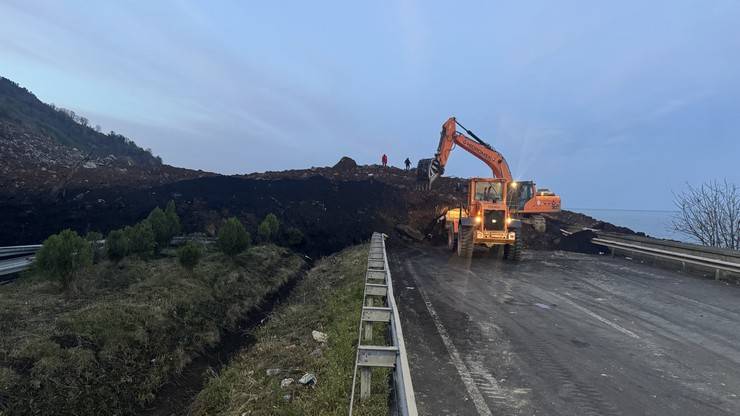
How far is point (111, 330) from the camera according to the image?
831cm

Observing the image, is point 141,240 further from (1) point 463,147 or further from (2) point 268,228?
(1) point 463,147

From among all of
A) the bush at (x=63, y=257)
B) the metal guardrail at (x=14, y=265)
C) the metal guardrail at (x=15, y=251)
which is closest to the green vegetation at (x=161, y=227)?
the metal guardrail at (x=15, y=251)

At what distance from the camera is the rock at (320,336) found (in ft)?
25.9

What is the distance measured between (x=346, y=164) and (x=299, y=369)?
33845mm

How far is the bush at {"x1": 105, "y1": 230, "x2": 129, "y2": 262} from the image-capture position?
1317 cm

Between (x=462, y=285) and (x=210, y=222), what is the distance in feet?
51.0

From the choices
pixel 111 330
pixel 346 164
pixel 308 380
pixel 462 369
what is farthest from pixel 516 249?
pixel 346 164

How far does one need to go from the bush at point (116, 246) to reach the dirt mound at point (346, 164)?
87.4 feet

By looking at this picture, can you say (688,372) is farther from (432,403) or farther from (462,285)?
(462,285)

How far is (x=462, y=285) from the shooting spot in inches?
465

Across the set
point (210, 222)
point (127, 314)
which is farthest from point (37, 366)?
point (210, 222)

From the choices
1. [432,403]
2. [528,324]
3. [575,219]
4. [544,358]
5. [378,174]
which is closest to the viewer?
[432,403]

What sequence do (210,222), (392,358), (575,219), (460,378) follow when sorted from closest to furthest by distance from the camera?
(392,358)
(460,378)
(210,222)
(575,219)

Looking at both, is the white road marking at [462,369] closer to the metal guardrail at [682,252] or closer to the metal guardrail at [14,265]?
the metal guardrail at [682,252]
